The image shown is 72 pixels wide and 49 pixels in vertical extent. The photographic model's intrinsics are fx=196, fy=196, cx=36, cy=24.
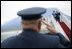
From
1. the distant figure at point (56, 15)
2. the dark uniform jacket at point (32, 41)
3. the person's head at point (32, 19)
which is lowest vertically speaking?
the dark uniform jacket at point (32, 41)

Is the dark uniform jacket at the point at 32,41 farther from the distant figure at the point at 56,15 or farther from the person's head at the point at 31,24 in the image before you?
the distant figure at the point at 56,15

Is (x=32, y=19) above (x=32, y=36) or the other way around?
above

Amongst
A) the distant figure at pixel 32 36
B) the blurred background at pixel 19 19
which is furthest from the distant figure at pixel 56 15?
the distant figure at pixel 32 36

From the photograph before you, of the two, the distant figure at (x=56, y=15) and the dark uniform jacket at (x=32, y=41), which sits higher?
the distant figure at (x=56, y=15)

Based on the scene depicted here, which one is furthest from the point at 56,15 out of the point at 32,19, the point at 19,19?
the point at 32,19

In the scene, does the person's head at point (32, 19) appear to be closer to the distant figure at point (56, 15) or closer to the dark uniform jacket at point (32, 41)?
the dark uniform jacket at point (32, 41)

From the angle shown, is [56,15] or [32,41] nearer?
[32,41]

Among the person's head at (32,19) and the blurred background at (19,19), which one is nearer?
the person's head at (32,19)

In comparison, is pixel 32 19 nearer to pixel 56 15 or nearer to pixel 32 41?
pixel 32 41

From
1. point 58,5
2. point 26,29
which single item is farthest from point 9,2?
point 26,29

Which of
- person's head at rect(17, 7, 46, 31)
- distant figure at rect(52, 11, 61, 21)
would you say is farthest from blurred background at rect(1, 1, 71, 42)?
person's head at rect(17, 7, 46, 31)

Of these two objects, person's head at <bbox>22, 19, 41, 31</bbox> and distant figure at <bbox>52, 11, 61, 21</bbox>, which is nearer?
person's head at <bbox>22, 19, 41, 31</bbox>

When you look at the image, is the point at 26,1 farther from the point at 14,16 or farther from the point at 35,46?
the point at 35,46

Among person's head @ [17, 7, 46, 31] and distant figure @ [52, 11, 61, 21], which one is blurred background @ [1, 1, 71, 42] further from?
person's head @ [17, 7, 46, 31]
